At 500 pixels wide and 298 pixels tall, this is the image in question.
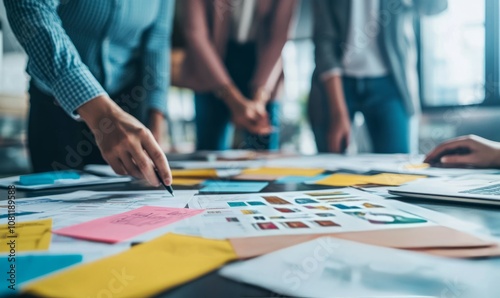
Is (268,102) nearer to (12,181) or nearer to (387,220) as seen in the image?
(12,181)

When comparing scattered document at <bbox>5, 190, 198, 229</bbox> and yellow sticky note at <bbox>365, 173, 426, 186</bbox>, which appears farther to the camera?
yellow sticky note at <bbox>365, 173, 426, 186</bbox>

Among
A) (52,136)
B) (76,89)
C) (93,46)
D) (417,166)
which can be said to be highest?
(93,46)

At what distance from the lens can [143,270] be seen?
0.28m

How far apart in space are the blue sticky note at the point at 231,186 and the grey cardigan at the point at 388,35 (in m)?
1.14

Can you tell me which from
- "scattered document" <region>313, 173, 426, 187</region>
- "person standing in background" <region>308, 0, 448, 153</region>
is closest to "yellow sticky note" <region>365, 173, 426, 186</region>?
"scattered document" <region>313, 173, 426, 187</region>

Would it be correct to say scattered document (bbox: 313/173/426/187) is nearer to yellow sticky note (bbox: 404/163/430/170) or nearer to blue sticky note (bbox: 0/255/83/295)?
yellow sticky note (bbox: 404/163/430/170)

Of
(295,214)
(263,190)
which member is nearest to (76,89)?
(263,190)

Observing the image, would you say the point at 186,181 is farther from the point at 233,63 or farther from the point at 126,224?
the point at 233,63

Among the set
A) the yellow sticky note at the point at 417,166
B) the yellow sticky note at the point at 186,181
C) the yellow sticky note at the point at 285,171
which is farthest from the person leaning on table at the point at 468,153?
the yellow sticky note at the point at 186,181

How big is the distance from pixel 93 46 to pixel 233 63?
92 cm

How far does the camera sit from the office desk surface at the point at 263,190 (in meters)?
0.25

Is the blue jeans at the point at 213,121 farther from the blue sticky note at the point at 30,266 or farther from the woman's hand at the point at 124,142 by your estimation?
the blue sticky note at the point at 30,266

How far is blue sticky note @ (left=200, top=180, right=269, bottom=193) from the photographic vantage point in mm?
669

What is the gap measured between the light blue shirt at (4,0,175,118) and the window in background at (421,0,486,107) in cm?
223
